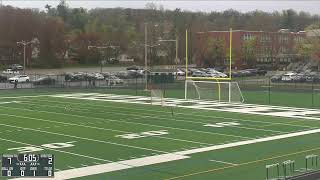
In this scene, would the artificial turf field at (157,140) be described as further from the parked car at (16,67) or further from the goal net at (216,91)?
the parked car at (16,67)

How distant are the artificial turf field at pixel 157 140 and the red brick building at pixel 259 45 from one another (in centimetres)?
6105

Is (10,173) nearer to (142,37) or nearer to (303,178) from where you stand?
(303,178)

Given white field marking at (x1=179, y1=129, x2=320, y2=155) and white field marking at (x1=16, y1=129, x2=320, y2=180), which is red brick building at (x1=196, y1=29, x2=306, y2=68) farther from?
Result: white field marking at (x1=16, y1=129, x2=320, y2=180)

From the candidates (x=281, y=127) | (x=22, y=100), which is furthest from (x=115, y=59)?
(x=281, y=127)

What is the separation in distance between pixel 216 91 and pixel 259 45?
58.3 m

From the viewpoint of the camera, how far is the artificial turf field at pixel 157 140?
1712cm

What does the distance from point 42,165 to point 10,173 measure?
0.58m

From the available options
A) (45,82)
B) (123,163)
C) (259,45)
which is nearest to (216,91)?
(45,82)

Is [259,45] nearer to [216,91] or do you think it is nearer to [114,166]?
[216,91]

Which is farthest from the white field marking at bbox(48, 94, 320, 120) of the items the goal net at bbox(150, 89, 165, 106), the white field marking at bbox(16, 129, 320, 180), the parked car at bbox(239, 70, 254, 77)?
the parked car at bbox(239, 70, 254, 77)

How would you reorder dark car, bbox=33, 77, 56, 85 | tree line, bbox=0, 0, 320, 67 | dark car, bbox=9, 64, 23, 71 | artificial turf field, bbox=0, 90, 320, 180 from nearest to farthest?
1. artificial turf field, bbox=0, 90, 320, 180
2. dark car, bbox=33, 77, 56, 85
3. dark car, bbox=9, 64, 23, 71
4. tree line, bbox=0, 0, 320, 67
